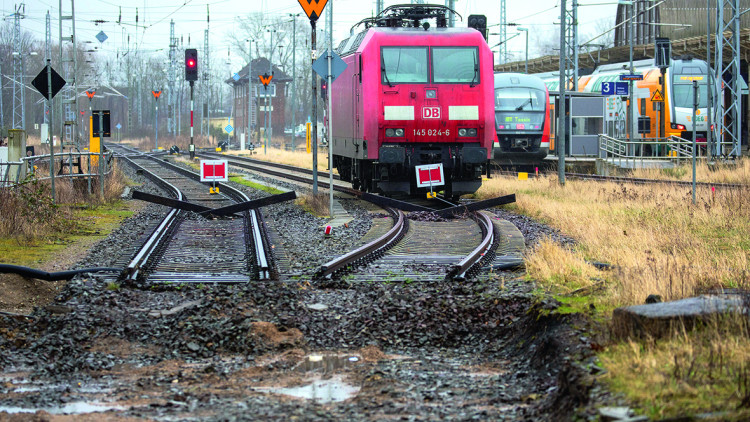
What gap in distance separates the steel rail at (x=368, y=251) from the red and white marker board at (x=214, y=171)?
6.61 metres

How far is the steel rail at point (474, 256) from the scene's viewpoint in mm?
9766

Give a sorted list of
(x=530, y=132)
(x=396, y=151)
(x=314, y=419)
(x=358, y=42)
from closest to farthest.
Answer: (x=314, y=419) < (x=396, y=151) < (x=358, y=42) < (x=530, y=132)

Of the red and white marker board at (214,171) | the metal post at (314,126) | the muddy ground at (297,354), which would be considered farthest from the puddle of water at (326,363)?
the red and white marker board at (214,171)

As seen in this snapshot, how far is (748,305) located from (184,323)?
4398 millimetres

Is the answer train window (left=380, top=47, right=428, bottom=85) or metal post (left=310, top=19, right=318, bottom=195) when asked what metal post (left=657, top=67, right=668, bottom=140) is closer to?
metal post (left=310, top=19, right=318, bottom=195)

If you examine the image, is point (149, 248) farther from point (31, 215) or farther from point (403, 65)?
point (403, 65)

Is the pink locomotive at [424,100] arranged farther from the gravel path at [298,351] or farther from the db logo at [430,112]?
the gravel path at [298,351]

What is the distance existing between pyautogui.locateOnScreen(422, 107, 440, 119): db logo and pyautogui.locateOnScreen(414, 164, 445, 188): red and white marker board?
0.99 m

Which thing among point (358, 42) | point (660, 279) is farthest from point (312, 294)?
point (358, 42)

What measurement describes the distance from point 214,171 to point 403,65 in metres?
5.63

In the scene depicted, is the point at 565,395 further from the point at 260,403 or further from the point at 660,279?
the point at 660,279

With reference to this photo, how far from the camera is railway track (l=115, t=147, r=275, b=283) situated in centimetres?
1004

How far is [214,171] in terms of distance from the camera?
21.0m

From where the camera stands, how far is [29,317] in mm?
7965
